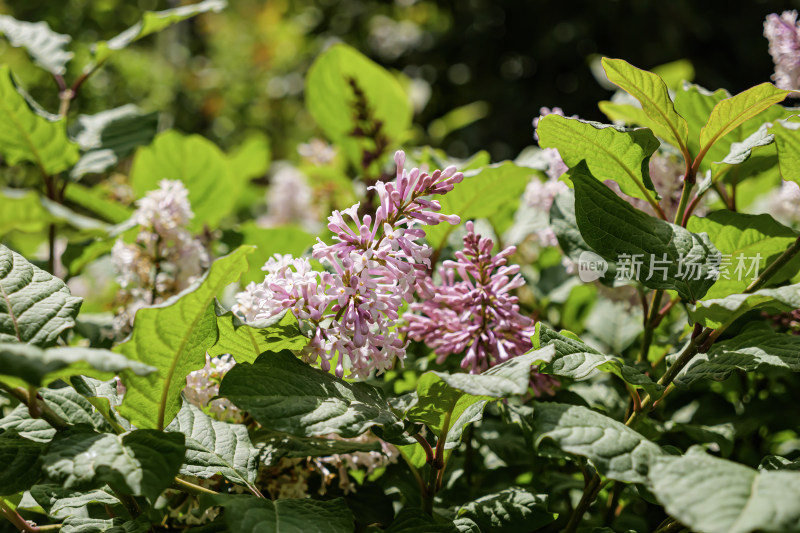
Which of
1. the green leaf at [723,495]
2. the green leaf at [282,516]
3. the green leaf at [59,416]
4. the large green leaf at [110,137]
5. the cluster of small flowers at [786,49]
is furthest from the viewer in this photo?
the large green leaf at [110,137]

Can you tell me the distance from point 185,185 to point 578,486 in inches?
44.1

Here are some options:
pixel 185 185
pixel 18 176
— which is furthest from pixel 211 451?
pixel 18 176

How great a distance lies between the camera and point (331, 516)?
682mm

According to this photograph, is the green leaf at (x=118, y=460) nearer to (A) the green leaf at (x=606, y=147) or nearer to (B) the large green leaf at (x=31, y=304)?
(B) the large green leaf at (x=31, y=304)

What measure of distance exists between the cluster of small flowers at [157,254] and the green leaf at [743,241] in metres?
0.82

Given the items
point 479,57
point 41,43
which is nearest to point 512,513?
point 41,43

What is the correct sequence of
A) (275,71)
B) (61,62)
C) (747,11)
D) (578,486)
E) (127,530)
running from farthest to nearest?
(275,71), (747,11), (61,62), (578,486), (127,530)

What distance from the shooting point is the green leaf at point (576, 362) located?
2.30ft

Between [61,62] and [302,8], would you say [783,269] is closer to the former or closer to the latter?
[61,62]

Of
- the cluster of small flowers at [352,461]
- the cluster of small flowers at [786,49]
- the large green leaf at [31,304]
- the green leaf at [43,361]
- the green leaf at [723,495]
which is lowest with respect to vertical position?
the cluster of small flowers at [352,461]

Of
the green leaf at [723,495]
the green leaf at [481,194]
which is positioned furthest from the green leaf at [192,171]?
the green leaf at [723,495]

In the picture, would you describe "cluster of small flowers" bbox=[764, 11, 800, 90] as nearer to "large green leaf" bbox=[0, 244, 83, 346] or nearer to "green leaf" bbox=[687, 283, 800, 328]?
"green leaf" bbox=[687, 283, 800, 328]

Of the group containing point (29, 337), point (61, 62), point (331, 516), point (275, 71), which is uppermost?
point (61, 62)

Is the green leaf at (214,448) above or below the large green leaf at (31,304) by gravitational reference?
below
